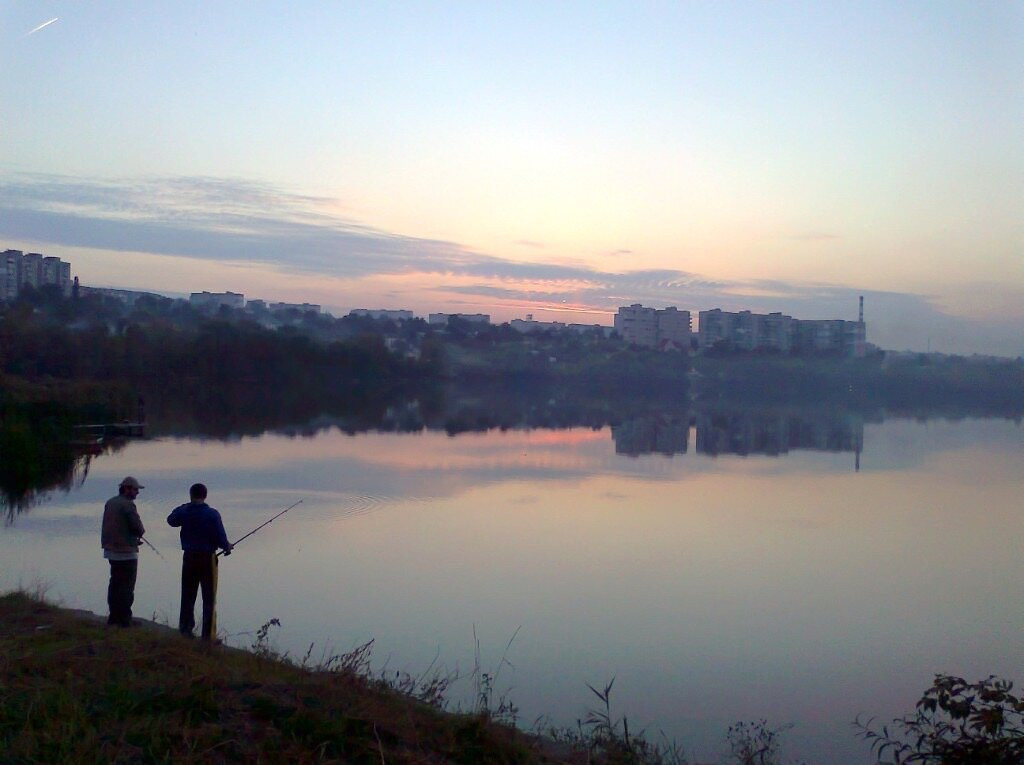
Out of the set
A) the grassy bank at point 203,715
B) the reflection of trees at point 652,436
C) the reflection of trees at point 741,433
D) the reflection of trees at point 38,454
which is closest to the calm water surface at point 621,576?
the reflection of trees at point 38,454

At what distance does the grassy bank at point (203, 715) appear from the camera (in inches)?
155

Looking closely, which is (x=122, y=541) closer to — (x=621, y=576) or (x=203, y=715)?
(x=203, y=715)

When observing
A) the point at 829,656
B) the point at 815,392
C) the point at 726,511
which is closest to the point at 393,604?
the point at 829,656

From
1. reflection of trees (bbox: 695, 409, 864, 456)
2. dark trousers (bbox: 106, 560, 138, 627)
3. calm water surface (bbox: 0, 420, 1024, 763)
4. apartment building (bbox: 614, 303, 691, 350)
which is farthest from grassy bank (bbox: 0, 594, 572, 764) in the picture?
apartment building (bbox: 614, 303, 691, 350)

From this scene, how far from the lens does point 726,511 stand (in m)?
16.4

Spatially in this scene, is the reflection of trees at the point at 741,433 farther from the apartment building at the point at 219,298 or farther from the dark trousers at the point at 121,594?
the apartment building at the point at 219,298

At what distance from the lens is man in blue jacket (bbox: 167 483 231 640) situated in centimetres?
648

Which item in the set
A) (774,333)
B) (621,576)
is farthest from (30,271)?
(621,576)

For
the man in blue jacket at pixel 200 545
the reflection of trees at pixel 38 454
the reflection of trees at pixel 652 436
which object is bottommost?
the reflection of trees at pixel 652 436

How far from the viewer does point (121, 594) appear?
6.64 metres

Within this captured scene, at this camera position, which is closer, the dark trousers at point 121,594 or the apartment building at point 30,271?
the dark trousers at point 121,594

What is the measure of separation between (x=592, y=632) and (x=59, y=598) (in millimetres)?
4449

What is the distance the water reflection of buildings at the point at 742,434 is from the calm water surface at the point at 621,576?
664 cm

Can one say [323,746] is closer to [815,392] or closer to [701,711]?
[701,711]
